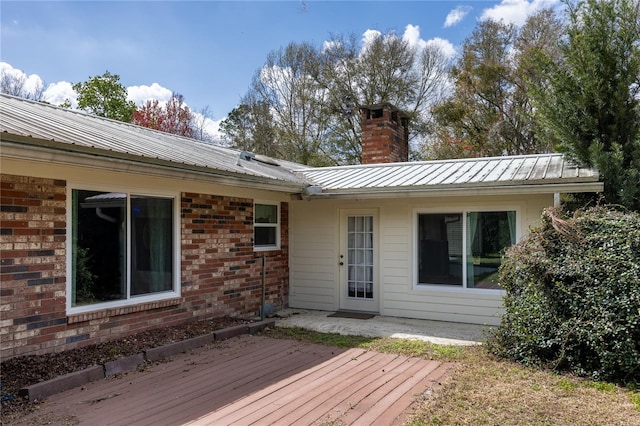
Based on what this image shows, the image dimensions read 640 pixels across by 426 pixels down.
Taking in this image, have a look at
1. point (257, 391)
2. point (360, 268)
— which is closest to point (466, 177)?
point (360, 268)

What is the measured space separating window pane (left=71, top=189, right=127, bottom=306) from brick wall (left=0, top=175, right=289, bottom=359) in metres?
0.20

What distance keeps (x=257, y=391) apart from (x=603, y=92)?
667cm

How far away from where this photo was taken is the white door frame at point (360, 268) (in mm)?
8602

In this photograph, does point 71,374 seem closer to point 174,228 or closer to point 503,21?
point 174,228

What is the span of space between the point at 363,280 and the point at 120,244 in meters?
4.55

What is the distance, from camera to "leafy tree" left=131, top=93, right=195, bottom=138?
2350 cm

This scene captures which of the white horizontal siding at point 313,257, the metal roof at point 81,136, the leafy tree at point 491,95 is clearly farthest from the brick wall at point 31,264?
the leafy tree at point 491,95

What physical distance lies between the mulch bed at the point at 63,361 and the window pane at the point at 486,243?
434 cm

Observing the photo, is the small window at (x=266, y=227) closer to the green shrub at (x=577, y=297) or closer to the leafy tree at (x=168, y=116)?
the green shrub at (x=577, y=297)

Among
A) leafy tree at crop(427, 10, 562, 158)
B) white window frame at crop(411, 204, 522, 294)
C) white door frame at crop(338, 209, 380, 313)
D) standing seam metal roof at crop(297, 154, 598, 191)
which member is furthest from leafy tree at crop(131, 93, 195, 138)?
white window frame at crop(411, 204, 522, 294)

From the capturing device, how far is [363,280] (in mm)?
8797

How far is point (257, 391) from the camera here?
448cm

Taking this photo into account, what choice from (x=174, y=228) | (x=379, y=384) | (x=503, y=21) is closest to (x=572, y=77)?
(x=379, y=384)

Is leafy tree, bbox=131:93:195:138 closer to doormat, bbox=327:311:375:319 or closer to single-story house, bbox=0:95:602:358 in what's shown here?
single-story house, bbox=0:95:602:358
